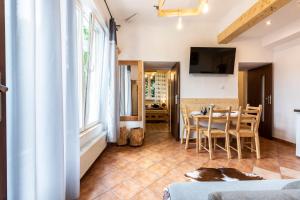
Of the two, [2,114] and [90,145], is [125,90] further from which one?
[2,114]

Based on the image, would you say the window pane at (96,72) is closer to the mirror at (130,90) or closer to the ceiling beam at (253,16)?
the mirror at (130,90)

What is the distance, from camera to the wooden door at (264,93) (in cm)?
514

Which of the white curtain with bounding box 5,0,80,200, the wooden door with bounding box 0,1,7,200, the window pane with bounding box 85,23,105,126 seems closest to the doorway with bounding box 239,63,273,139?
the window pane with bounding box 85,23,105,126

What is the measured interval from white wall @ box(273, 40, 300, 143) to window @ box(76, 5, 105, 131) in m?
4.24

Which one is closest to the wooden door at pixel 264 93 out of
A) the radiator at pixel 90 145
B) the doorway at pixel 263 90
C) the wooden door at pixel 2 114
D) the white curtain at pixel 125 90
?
the doorway at pixel 263 90

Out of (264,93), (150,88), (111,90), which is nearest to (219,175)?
(111,90)

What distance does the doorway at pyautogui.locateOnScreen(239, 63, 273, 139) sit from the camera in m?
5.15

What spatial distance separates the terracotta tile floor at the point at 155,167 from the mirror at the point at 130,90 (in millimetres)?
909

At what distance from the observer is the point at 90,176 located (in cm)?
263

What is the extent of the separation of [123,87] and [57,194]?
11.5 ft

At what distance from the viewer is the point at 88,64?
304 centimetres

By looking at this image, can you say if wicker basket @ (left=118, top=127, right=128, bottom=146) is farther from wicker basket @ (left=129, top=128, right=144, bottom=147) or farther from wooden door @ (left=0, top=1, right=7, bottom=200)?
wooden door @ (left=0, top=1, right=7, bottom=200)

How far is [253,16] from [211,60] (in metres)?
1.64

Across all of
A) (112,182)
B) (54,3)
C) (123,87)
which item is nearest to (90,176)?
(112,182)
